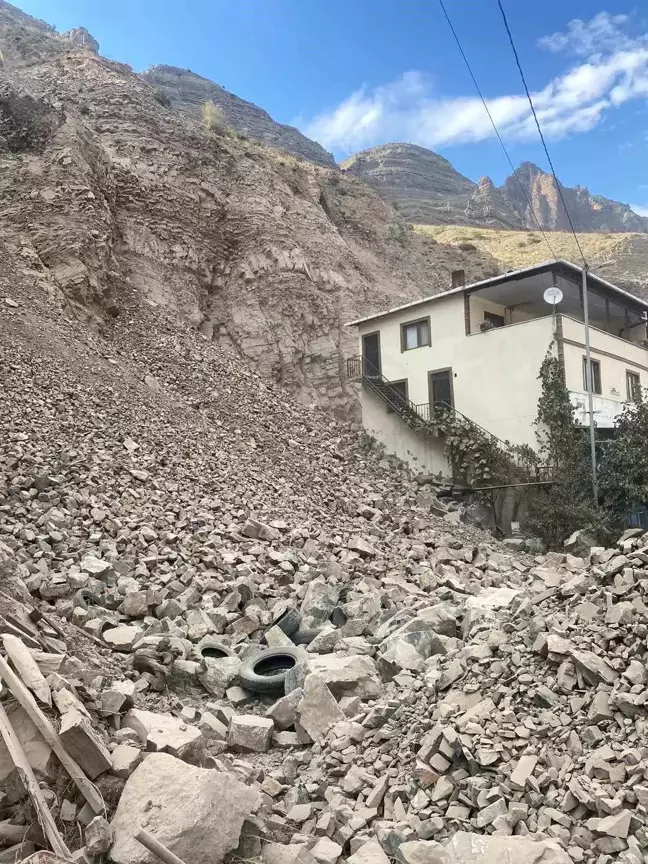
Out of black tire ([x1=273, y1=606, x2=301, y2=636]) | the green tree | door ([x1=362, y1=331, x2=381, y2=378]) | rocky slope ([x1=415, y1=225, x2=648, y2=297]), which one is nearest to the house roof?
door ([x1=362, y1=331, x2=381, y2=378])

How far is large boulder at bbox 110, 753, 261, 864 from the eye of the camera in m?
3.78

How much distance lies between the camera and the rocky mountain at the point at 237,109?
6353 centimetres

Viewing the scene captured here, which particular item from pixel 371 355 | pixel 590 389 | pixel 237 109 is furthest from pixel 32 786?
pixel 237 109

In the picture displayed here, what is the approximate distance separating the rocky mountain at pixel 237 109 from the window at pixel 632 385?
48.3m

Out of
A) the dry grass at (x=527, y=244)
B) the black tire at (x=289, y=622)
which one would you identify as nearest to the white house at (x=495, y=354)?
the black tire at (x=289, y=622)

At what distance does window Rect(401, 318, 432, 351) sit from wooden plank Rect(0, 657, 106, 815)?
69.8ft

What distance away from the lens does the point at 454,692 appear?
6.61 meters

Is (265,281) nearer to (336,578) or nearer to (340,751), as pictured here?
(336,578)

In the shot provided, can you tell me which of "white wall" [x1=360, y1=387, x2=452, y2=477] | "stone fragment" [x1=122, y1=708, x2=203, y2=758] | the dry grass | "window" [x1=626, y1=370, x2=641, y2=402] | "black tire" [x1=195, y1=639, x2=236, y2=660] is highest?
the dry grass

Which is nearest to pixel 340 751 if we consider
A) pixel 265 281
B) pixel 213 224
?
pixel 265 281

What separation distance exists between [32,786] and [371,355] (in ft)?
77.3

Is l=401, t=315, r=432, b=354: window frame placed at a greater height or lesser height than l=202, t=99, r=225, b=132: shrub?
lesser

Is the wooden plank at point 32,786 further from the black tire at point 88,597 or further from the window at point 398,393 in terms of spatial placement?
the window at point 398,393

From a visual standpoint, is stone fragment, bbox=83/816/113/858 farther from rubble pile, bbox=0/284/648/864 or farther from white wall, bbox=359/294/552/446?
white wall, bbox=359/294/552/446
